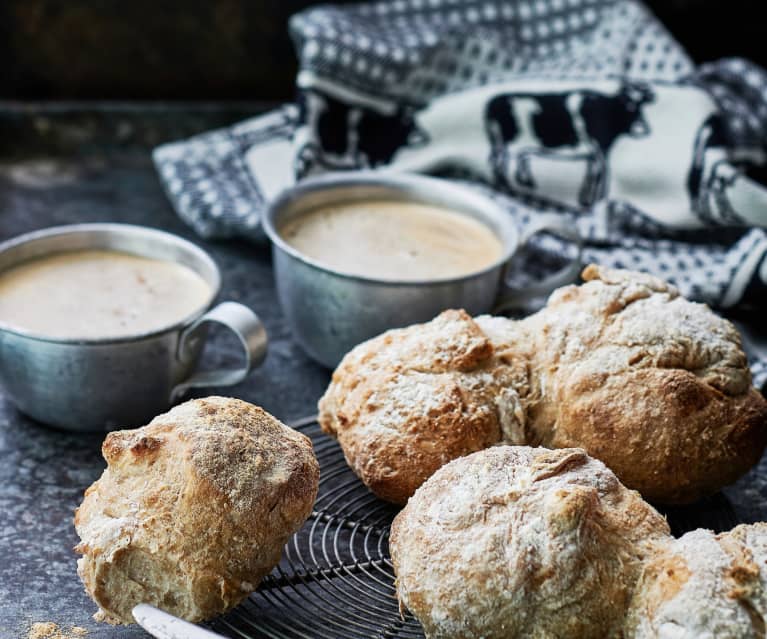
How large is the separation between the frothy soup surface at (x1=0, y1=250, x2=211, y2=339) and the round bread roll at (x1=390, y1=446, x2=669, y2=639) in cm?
58

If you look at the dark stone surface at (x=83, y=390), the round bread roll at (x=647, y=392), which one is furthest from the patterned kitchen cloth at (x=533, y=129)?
the round bread roll at (x=647, y=392)

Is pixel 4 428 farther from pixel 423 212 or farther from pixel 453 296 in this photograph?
pixel 423 212

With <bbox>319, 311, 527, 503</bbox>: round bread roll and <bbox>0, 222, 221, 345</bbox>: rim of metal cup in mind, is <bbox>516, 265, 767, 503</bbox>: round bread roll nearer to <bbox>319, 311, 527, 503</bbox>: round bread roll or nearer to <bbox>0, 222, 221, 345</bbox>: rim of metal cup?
<bbox>319, 311, 527, 503</bbox>: round bread roll

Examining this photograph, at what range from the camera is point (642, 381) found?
52.2 inches

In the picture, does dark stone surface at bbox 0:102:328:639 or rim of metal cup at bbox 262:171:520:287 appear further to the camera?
rim of metal cup at bbox 262:171:520:287

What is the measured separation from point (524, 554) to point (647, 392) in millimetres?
366

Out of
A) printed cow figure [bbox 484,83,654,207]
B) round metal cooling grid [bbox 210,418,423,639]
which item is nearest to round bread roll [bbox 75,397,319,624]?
round metal cooling grid [bbox 210,418,423,639]

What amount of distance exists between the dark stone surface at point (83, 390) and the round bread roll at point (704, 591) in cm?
57

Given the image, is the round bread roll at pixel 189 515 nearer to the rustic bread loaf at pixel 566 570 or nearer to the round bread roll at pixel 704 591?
the rustic bread loaf at pixel 566 570

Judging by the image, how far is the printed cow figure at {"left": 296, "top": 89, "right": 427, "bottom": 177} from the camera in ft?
7.36

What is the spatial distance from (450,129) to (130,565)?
146cm

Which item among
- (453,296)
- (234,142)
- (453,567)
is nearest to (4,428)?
(453,296)

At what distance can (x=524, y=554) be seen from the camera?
41.1 inches

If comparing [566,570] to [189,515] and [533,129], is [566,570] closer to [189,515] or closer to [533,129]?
[189,515]
